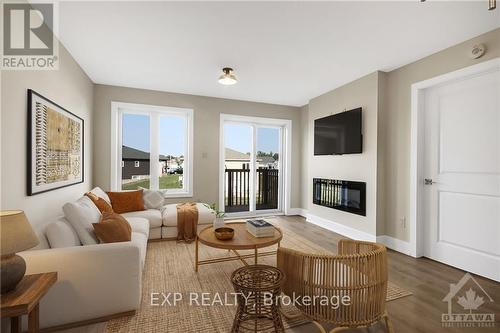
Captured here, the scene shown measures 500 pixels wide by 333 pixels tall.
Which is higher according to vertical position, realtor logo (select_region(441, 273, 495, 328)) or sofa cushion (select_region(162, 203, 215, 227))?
sofa cushion (select_region(162, 203, 215, 227))

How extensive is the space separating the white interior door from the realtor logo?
1.10ft

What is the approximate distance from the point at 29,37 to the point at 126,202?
2240mm

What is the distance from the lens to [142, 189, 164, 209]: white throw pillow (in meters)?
3.74

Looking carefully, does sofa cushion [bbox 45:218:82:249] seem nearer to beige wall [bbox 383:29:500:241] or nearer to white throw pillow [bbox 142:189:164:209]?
white throw pillow [bbox 142:189:164:209]

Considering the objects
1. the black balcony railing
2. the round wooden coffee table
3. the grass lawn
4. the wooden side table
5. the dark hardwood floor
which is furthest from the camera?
the black balcony railing

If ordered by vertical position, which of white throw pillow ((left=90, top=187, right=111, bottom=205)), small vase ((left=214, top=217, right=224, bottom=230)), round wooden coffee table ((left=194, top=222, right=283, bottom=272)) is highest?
white throw pillow ((left=90, top=187, right=111, bottom=205))

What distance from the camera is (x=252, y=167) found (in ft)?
17.4

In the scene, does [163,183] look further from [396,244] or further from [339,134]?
[396,244]

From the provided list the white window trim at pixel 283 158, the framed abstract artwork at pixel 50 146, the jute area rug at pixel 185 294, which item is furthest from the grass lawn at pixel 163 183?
the jute area rug at pixel 185 294

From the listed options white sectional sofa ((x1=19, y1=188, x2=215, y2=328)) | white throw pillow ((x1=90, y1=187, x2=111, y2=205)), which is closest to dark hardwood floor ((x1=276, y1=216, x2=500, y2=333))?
white sectional sofa ((x1=19, y1=188, x2=215, y2=328))

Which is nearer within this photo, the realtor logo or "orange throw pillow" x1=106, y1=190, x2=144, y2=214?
the realtor logo

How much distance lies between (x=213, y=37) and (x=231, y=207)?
3627mm

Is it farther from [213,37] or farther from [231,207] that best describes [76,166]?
[231,207]

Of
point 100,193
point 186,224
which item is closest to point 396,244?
point 186,224
